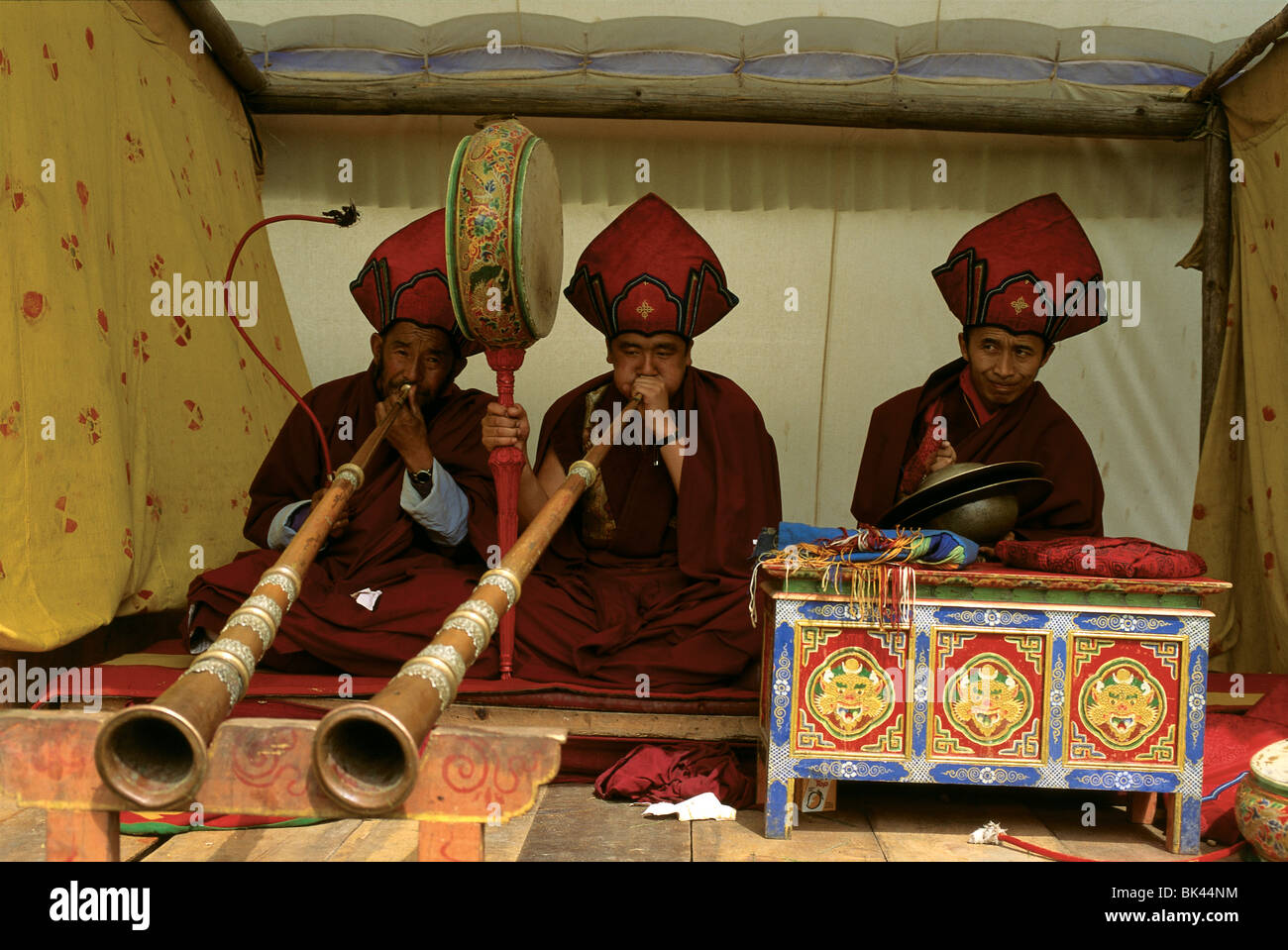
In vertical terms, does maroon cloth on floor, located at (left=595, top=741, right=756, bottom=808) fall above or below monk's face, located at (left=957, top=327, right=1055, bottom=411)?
below

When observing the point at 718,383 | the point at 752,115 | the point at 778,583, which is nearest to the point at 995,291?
the point at 718,383

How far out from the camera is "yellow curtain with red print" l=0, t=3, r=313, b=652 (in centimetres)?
343

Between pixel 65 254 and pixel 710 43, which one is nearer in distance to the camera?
pixel 65 254

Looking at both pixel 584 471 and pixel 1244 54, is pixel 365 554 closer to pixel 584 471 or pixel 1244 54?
pixel 584 471

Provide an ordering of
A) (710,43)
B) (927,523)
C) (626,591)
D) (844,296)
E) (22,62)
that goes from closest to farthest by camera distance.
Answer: (927,523) < (22,62) < (626,591) < (710,43) < (844,296)

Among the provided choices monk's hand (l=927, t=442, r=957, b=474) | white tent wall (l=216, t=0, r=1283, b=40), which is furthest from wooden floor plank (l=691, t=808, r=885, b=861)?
white tent wall (l=216, t=0, r=1283, b=40)

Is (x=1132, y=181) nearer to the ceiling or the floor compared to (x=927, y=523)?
nearer to the ceiling

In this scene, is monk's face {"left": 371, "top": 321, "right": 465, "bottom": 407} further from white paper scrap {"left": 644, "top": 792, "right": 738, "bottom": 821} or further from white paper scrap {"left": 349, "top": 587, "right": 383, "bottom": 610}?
white paper scrap {"left": 644, "top": 792, "right": 738, "bottom": 821}

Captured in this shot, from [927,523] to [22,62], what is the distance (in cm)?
307

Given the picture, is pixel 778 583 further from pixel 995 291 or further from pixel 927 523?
pixel 995 291

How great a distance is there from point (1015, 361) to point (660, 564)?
4.60ft

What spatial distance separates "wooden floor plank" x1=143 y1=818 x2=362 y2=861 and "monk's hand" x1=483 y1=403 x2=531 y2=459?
115 cm
